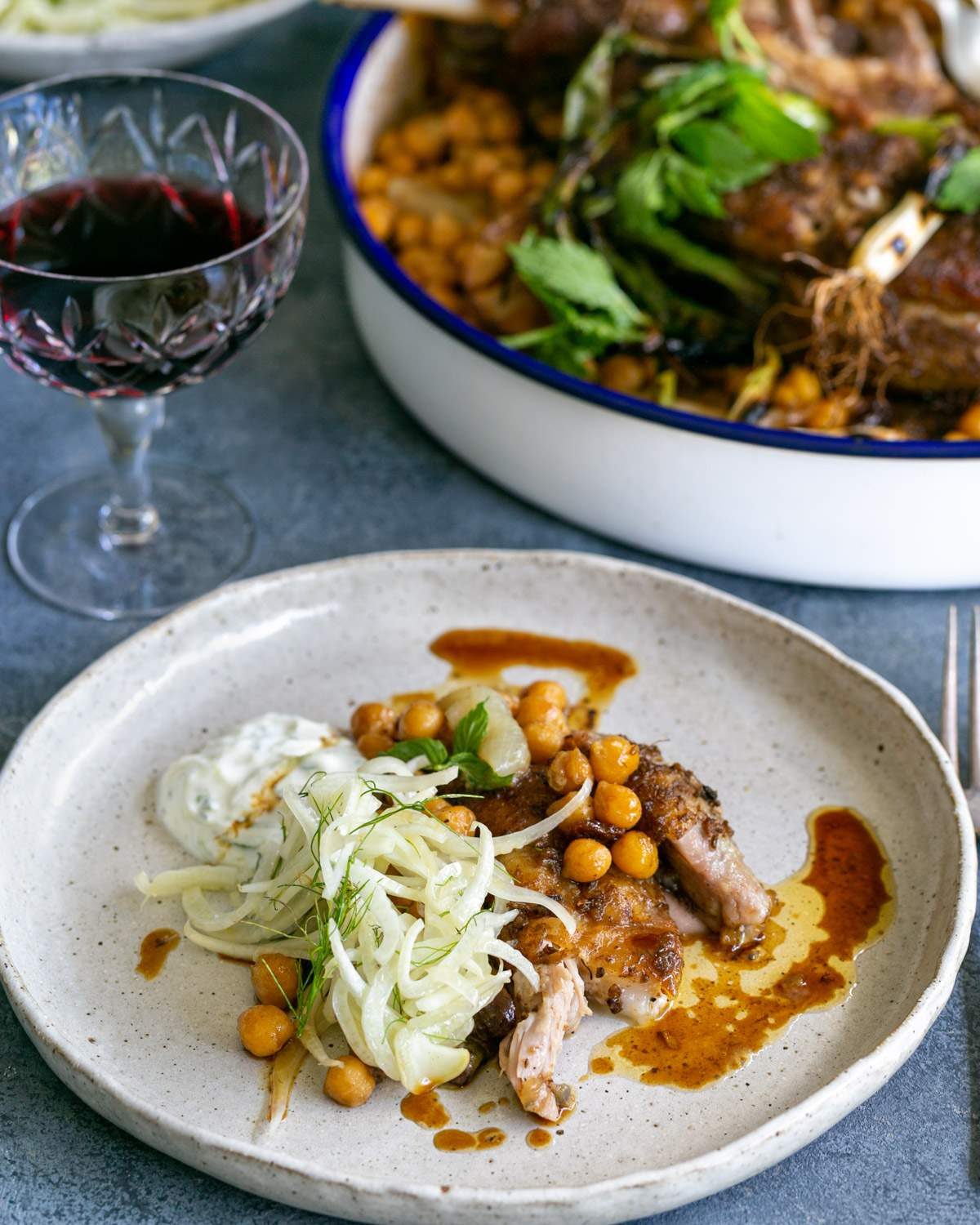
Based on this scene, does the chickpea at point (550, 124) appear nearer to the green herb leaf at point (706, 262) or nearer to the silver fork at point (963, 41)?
the green herb leaf at point (706, 262)

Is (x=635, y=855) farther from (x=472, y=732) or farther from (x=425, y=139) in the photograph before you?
(x=425, y=139)

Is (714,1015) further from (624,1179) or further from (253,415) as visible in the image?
(253,415)

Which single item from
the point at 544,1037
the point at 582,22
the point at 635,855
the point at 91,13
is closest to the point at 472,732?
the point at 635,855

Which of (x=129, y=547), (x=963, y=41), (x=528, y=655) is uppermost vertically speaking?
(x=963, y=41)

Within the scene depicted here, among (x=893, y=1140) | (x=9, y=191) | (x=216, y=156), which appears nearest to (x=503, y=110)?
(x=216, y=156)

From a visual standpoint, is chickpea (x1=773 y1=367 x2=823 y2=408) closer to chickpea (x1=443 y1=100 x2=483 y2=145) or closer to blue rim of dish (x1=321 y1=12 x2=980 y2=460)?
blue rim of dish (x1=321 y1=12 x2=980 y2=460)

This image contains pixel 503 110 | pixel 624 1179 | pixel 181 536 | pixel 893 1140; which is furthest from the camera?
pixel 503 110
